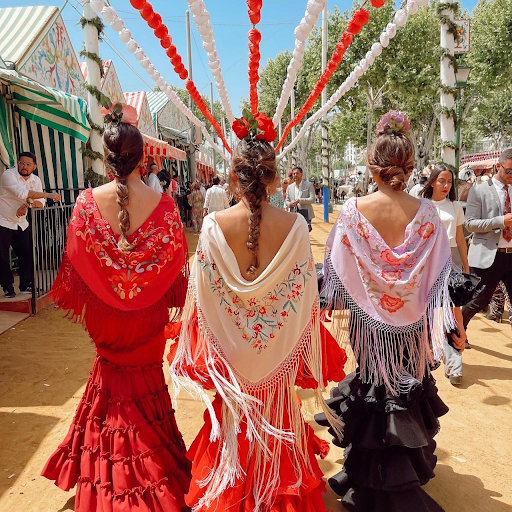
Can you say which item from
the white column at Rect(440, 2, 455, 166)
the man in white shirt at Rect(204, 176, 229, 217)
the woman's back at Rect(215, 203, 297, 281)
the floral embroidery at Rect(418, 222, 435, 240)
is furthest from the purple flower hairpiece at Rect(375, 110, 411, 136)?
the man in white shirt at Rect(204, 176, 229, 217)

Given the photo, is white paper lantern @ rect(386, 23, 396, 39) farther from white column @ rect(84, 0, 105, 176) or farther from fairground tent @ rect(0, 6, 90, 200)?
fairground tent @ rect(0, 6, 90, 200)

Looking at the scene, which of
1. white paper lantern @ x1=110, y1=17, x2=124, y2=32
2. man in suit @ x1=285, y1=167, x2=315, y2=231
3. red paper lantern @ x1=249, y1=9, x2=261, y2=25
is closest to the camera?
red paper lantern @ x1=249, y1=9, x2=261, y2=25

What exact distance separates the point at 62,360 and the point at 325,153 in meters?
13.5

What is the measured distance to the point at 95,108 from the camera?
7.21 meters

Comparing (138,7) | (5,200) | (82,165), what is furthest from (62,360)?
(82,165)

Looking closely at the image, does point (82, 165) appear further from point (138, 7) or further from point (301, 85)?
point (301, 85)

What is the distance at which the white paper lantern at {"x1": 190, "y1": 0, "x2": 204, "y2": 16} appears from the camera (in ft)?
12.0

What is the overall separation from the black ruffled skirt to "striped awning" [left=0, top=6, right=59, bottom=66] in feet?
22.8

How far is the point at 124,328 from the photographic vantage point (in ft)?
7.93

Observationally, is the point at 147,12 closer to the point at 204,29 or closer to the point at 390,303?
the point at 204,29

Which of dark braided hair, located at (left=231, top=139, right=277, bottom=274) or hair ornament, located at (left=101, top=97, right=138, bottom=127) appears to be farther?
hair ornament, located at (left=101, top=97, right=138, bottom=127)

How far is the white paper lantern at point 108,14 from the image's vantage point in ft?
14.3

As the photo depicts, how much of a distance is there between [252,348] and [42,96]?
6.70 meters

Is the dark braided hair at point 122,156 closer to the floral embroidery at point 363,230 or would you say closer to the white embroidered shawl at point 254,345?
the white embroidered shawl at point 254,345
